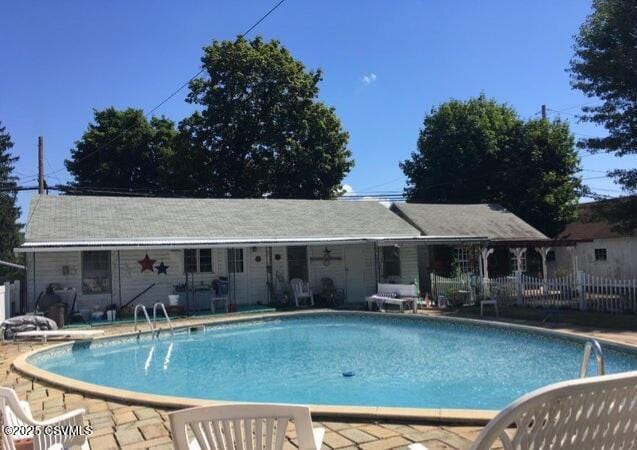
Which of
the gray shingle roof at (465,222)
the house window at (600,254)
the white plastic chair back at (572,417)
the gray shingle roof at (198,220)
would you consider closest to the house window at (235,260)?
the gray shingle roof at (198,220)

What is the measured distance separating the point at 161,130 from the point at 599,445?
3892cm

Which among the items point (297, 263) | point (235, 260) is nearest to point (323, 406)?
point (235, 260)

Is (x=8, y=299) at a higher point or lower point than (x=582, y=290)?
higher

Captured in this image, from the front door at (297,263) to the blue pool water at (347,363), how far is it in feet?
16.2

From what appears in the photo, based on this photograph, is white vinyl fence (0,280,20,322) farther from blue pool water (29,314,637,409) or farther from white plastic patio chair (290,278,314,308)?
white plastic patio chair (290,278,314,308)

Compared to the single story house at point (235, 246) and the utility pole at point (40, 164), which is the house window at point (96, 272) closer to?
the single story house at point (235, 246)

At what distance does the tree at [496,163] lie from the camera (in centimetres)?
3091

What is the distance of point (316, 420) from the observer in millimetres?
5723

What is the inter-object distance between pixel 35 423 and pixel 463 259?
2179 cm

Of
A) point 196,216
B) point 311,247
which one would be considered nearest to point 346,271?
point 311,247

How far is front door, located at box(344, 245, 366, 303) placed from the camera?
2200 centimetres

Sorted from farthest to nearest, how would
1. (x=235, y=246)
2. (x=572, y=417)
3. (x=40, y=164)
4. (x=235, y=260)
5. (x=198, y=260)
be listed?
(x=40, y=164) < (x=235, y=260) < (x=198, y=260) < (x=235, y=246) < (x=572, y=417)

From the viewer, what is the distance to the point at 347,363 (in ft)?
37.3

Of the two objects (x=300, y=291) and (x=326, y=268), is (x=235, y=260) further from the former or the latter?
(x=326, y=268)
